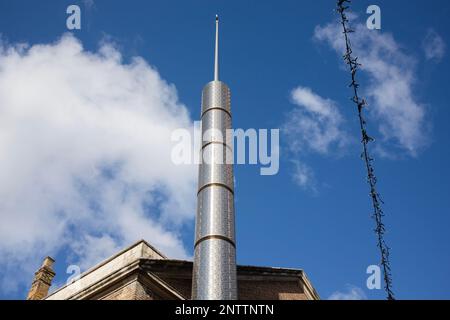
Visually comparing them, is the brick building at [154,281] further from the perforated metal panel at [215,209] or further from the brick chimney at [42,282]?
the brick chimney at [42,282]

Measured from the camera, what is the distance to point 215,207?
1009 cm

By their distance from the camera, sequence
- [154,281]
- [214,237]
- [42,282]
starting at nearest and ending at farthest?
1. [214,237]
2. [154,281]
3. [42,282]

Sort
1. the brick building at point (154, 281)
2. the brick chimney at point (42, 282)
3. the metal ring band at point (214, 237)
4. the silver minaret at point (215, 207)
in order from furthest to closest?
the brick chimney at point (42, 282) → the brick building at point (154, 281) → the metal ring band at point (214, 237) → the silver minaret at point (215, 207)

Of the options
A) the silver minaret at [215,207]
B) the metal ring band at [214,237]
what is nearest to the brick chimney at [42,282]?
the silver minaret at [215,207]

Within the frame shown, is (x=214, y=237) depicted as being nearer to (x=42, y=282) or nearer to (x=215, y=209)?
(x=215, y=209)

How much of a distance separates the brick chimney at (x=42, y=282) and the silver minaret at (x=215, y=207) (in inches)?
652

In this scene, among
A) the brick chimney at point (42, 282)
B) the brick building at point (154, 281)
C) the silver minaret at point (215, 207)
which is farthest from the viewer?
the brick chimney at point (42, 282)

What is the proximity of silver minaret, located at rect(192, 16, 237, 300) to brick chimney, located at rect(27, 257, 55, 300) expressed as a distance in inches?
652

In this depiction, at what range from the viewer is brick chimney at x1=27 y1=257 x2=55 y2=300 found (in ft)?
75.0

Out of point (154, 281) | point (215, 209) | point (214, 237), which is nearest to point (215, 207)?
point (215, 209)

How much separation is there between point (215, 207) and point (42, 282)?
1749cm

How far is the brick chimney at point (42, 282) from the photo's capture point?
22.9 meters
